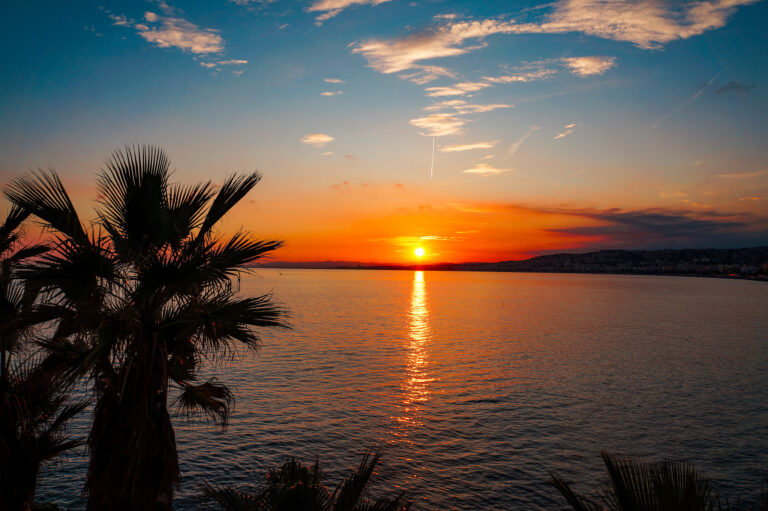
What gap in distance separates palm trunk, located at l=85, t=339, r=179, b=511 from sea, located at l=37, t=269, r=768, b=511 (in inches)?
152

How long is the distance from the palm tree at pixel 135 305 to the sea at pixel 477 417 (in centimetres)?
332

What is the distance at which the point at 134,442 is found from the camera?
24.1 ft

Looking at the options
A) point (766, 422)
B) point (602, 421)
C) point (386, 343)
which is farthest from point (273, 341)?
point (766, 422)

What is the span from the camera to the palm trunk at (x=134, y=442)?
7.37 meters

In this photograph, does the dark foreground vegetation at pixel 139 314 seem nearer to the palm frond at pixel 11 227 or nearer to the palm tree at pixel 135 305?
the palm tree at pixel 135 305

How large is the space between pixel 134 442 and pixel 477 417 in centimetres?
2180

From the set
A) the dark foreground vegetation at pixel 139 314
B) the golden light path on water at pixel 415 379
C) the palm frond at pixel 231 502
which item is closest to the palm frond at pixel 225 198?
the dark foreground vegetation at pixel 139 314

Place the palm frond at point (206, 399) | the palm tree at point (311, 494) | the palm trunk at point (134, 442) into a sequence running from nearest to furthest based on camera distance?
the palm tree at point (311, 494) < the palm trunk at point (134, 442) < the palm frond at point (206, 399)

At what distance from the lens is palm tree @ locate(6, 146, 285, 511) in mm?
7312

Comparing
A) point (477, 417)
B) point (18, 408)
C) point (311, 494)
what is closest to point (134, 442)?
point (311, 494)

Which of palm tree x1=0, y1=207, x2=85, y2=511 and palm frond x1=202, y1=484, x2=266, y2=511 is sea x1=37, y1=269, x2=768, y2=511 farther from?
palm tree x1=0, y1=207, x2=85, y2=511

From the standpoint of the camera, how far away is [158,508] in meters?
7.59

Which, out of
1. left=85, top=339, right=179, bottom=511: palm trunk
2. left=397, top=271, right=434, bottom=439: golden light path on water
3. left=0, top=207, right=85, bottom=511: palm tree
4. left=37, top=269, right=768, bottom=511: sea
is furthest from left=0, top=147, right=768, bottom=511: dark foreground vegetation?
left=397, top=271, right=434, bottom=439: golden light path on water

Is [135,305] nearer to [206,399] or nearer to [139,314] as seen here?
[139,314]
